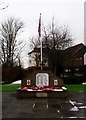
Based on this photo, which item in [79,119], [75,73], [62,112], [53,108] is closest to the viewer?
[79,119]

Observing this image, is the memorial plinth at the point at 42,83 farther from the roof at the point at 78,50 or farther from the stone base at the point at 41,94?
the roof at the point at 78,50

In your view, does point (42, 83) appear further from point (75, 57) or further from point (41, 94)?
point (75, 57)

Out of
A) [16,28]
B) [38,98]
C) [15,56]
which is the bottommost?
[38,98]

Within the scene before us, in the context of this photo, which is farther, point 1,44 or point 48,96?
point 1,44

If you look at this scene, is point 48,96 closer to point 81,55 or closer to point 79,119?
point 79,119

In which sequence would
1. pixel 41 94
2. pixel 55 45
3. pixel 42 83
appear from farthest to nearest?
pixel 55 45 → pixel 42 83 → pixel 41 94

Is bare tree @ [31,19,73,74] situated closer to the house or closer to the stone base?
the house

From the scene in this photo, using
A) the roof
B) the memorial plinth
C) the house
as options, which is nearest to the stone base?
the memorial plinth

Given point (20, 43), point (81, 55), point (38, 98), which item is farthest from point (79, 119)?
point (81, 55)

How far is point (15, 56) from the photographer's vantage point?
2244 inches

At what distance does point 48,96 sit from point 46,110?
659cm

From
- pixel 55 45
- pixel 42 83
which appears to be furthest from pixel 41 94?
pixel 55 45

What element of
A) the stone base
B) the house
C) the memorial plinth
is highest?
the house

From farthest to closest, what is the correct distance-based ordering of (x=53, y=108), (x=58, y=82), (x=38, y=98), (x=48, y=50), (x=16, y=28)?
1. (x=16, y=28)
2. (x=48, y=50)
3. (x=58, y=82)
4. (x=38, y=98)
5. (x=53, y=108)
